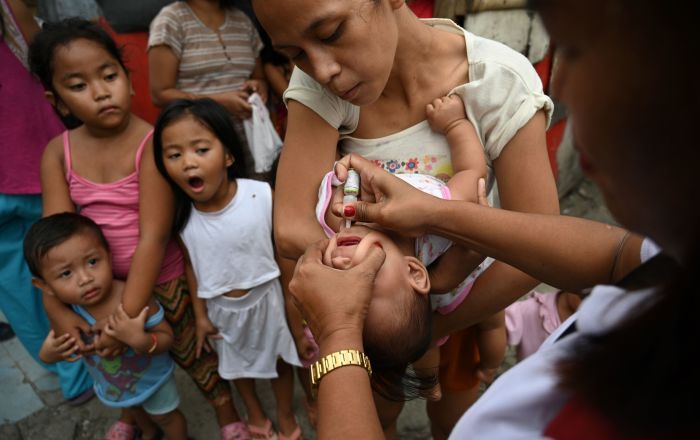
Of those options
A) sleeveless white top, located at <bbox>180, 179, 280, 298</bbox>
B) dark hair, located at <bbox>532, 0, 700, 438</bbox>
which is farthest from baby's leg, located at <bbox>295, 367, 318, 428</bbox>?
dark hair, located at <bbox>532, 0, 700, 438</bbox>

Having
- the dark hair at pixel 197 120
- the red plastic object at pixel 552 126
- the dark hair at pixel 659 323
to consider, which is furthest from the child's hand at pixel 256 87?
the dark hair at pixel 659 323

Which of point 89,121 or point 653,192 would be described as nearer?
point 653,192

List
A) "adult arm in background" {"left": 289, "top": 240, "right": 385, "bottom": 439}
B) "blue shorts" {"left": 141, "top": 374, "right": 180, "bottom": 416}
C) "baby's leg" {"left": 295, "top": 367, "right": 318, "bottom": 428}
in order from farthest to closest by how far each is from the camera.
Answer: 1. "baby's leg" {"left": 295, "top": 367, "right": 318, "bottom": 428}
2. "blue shorts" {"left": 141, "top": 374, "right": 180, "bottom": 416}
3. "adult arm in background" {"left": 289, "top": 240, "right": 385, "bottom": 439}

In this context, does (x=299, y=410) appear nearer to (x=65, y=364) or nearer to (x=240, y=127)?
(x=65, y=364)

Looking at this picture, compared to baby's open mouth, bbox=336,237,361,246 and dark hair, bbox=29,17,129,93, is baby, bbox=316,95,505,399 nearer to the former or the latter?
baby's open mouth, bbox=336,237,361,246

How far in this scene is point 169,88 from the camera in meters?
3.11

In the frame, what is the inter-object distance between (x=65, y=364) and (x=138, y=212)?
1.51 metres

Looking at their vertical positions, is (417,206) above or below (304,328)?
above

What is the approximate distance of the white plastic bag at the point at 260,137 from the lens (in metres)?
3.12

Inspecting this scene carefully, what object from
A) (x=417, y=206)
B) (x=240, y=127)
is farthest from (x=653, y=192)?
(x=240, y=127)

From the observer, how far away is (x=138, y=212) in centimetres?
248

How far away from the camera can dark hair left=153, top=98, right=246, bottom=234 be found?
2346 mm

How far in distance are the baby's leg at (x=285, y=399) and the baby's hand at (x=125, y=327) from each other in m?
0.91

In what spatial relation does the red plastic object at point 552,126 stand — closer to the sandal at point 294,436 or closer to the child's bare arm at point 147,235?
the child's bare arm at point 147,235
